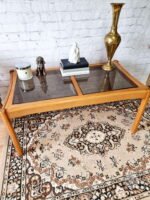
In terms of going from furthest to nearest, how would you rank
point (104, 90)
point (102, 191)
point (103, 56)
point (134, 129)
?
point (103, 56) → point (134, 129) → point (104, 90) → point (102, 191)

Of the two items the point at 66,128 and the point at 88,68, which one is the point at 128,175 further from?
the point at 88,68

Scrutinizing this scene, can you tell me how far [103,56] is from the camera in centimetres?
158

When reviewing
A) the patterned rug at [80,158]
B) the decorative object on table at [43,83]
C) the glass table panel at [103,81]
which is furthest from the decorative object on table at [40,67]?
the patterned rug at [80,158]

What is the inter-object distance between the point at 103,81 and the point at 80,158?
1.94 ft

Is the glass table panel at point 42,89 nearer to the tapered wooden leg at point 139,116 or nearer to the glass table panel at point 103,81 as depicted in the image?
the glass table panel at point 103,81

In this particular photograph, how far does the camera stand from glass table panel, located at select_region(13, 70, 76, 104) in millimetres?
1062

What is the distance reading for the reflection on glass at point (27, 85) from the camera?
114 centimetres

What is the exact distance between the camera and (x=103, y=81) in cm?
124

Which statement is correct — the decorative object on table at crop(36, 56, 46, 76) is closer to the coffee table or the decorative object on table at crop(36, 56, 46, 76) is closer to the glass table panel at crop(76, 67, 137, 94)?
the coffee table

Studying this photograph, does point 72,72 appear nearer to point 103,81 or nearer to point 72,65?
point 72,65

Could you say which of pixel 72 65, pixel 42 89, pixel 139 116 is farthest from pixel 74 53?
pixel 139 116

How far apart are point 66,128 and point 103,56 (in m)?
0.76

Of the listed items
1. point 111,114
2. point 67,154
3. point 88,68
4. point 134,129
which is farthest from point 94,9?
point 67,154

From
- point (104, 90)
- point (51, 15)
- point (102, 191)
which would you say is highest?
point (51, 15)
